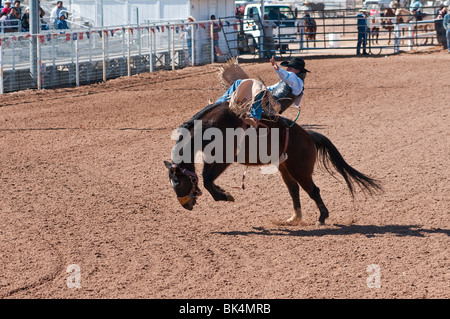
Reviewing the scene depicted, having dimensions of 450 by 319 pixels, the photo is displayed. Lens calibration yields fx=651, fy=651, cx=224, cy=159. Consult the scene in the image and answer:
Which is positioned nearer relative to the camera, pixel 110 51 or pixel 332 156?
pixel 332 156

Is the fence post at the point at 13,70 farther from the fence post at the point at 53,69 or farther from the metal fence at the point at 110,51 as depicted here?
the fence post at the point at 53,69

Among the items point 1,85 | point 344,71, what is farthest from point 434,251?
point 344,71

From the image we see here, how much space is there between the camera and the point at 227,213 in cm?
780

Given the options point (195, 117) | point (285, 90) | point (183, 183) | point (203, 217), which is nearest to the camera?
point (183, 183)

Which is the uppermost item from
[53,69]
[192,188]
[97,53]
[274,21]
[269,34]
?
[274,21]

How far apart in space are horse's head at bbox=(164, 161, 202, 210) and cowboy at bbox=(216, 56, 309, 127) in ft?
2.97

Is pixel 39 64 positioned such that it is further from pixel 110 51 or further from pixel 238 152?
pixel 238 152

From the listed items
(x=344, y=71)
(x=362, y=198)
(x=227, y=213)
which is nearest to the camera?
(x=227, y=213)

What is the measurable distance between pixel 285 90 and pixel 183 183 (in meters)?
1.69

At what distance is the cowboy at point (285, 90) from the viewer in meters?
6.99

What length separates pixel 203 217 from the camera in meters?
7.61

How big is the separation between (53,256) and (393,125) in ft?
27.6

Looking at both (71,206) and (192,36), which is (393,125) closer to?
(71,206)

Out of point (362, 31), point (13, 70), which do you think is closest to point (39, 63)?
point (13, 70)
